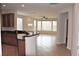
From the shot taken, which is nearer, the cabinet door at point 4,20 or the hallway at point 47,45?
the cabinet door at point 4,20

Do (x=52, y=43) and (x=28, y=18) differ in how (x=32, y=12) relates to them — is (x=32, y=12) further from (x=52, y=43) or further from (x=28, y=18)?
(x=52, y=43)

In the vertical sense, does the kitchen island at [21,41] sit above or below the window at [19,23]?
below

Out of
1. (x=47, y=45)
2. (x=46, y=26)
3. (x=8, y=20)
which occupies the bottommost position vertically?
(x=47, y=45)

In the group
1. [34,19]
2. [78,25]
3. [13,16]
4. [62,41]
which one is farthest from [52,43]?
[13,16]

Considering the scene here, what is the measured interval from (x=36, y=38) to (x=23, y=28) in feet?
1.14

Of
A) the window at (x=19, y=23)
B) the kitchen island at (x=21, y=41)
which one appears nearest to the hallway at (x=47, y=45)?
the kitchen island at (x=21, y=41)

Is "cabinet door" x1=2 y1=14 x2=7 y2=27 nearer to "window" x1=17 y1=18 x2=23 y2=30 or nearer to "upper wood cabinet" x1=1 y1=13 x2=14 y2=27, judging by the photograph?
"upper wood cabinet" x1=1 y1=13 x2=14 y2=27

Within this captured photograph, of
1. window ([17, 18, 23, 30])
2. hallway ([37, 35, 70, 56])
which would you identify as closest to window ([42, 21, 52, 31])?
hallway ([37, 35, 70, 56])

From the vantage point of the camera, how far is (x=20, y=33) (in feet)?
7.04

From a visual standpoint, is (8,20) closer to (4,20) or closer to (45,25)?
(4,20)

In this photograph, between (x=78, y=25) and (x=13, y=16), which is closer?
(x=78, y=25)

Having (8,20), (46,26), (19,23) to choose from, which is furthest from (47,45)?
(8,20)

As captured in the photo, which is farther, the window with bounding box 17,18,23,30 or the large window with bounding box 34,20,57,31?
the large window with bounding box 34,20,57,31

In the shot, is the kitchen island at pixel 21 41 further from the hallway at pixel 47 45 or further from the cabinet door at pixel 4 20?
the cabinet door at pixel 4 20
